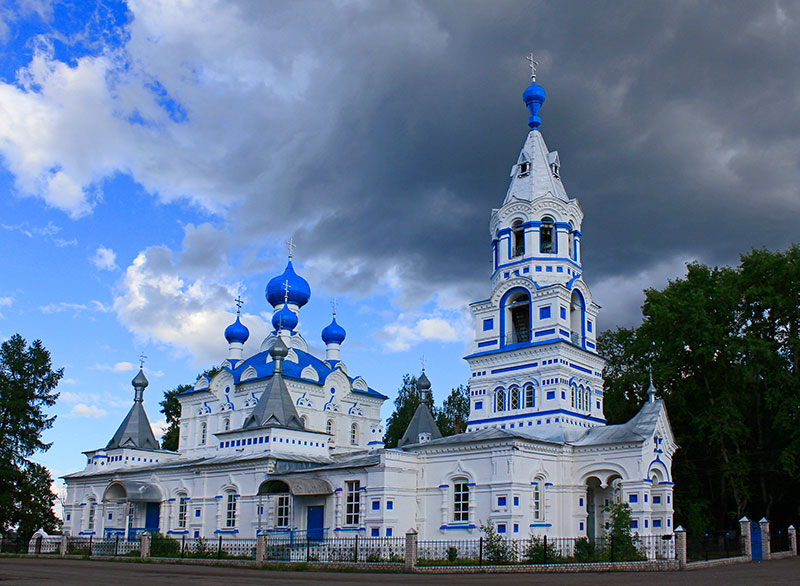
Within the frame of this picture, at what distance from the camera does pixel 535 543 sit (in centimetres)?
1853

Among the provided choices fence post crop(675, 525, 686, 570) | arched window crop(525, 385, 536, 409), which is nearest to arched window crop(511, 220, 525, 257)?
arched window crop(525, 385, 536, 409)

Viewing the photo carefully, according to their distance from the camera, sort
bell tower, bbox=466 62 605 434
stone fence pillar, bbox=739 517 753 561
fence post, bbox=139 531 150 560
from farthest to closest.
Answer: bell tower, bbox=466 62 605 434, fence post, bbox=139 531 150 560, stone fence pillar, bbox=739 517 753 561

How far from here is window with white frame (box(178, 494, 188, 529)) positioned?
2616 cm

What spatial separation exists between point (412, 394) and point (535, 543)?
1091 inches

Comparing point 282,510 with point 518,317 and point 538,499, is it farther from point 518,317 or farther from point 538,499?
point 518,317

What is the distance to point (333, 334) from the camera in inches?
1331

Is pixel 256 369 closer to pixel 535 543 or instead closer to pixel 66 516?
pixel 66 516

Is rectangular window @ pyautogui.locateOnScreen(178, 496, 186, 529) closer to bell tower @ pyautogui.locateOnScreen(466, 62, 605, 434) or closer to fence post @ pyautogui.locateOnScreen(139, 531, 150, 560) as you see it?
fence post @ pyautogui.locateOnScreen(139, 531, 150, 560)

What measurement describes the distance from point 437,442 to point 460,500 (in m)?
1.74

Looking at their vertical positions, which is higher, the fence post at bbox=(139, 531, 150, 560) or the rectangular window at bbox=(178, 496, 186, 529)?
the rectangular window at bbox=(178, 496, 186, 529)

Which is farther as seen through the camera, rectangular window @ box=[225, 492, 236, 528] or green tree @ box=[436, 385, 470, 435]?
green tree @ box=[436, 385, 470, 435]

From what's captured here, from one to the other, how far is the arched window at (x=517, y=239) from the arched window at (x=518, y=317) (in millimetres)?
1586

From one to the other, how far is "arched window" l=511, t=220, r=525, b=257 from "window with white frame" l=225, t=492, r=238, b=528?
12247 millimetres

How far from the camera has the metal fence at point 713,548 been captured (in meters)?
18.4
